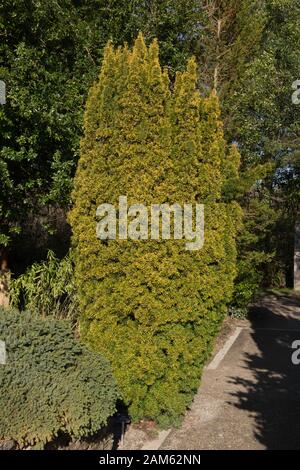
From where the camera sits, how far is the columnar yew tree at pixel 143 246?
4.59 metres

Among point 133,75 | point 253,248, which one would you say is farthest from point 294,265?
point 133,75

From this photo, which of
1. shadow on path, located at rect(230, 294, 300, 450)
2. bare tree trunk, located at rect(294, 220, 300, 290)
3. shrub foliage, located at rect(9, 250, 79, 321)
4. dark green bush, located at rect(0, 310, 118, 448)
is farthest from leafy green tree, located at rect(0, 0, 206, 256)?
bare tree trunk, located at rect(294, 220, 300, 290)

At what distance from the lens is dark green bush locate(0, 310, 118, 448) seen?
10.0 feet

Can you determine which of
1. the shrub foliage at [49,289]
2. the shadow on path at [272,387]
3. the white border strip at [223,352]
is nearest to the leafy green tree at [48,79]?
the shrub foliage at [49,289]

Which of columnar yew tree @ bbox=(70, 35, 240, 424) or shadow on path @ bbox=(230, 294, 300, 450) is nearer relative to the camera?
columnar yew tree @ bbox=(70, 35, 240, 424)

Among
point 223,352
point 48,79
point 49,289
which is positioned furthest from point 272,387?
point 48,79

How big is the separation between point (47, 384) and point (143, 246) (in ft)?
5.97

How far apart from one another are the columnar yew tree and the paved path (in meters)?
0.47

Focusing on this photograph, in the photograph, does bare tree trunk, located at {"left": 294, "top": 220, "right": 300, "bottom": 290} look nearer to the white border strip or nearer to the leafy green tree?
the white border strip

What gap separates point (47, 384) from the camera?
3.27 m

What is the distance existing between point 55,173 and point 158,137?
3.01 meters

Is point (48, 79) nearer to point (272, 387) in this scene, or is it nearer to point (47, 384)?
point (47, 384)
